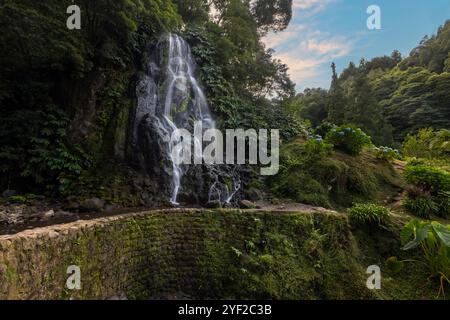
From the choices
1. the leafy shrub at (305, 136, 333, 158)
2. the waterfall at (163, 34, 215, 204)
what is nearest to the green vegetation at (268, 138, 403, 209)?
the leafy shrub at (305, 136, 333, 158)

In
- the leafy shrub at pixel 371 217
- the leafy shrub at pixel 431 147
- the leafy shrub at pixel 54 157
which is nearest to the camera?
the leafy shrub at pixel 371 217

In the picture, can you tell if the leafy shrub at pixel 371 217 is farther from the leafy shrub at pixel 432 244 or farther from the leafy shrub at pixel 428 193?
the leafy shrub at pixel 428 193

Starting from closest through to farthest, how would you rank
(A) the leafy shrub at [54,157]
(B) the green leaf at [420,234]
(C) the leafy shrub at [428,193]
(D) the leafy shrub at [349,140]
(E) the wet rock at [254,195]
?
(B) the green leaf at [420,234] < (C) the leafy shrub at [428,193] < (A) the leafy shrub at [54,157] < (E) the wet rock at [254,195] < (D) the leafy shrub at [349,140]

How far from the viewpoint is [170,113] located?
916 centimetres

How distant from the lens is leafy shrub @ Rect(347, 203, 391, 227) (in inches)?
233

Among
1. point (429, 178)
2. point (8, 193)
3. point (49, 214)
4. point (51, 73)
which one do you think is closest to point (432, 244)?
point (429, 178)

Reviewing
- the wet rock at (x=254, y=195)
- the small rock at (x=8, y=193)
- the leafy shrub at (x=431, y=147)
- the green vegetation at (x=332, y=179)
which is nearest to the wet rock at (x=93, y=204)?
the small rock at (x=8, y=193)

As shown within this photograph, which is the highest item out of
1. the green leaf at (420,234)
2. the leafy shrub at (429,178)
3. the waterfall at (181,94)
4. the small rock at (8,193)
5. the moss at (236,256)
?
the waterfall at (181,94)

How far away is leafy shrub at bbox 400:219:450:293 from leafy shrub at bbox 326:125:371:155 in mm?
4843

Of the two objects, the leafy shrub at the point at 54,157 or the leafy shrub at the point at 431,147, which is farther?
the leafy shrub at the point at 431,147

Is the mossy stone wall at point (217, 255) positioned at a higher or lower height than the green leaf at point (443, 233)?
lower

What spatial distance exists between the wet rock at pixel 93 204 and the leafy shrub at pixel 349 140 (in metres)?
7.93

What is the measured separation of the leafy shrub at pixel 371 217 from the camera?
233 inches
